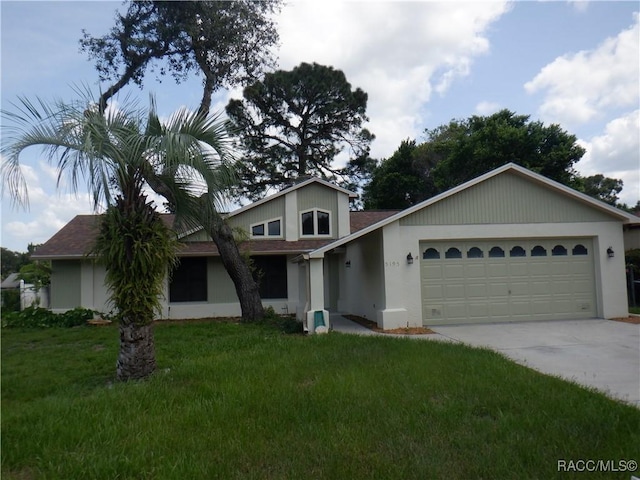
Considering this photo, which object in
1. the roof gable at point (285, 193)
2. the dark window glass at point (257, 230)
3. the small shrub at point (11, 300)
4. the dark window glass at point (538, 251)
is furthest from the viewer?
the small shrub at point (11, 300)

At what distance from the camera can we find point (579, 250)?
43.4 feet

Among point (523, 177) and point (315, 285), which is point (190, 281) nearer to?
point (315, 285)

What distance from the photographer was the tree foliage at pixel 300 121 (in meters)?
28.0

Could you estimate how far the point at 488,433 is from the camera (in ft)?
15.5

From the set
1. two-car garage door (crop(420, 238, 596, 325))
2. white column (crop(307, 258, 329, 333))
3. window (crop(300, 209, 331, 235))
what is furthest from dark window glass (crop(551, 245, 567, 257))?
window (crop(300, 209, 331, 235))

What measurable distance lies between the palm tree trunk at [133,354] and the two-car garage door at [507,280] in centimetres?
770

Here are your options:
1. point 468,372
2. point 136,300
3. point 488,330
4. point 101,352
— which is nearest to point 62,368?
point 101,352

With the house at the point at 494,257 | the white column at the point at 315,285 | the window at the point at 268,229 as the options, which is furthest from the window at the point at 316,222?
the white column at the point at 315,285

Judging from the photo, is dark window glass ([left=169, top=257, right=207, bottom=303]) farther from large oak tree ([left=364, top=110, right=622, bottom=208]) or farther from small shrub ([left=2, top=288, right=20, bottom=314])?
large oak tree ([left=364, top=110, right=622, bottom=208])

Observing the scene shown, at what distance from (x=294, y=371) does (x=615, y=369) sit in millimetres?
5136

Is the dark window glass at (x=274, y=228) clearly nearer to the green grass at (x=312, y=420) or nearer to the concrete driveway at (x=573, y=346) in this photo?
the concrete driveway at (x=573, y=346)

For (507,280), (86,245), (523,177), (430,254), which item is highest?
(523,177)

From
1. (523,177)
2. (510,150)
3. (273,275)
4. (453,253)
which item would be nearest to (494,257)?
(453,253)

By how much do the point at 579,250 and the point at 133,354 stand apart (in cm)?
1203
